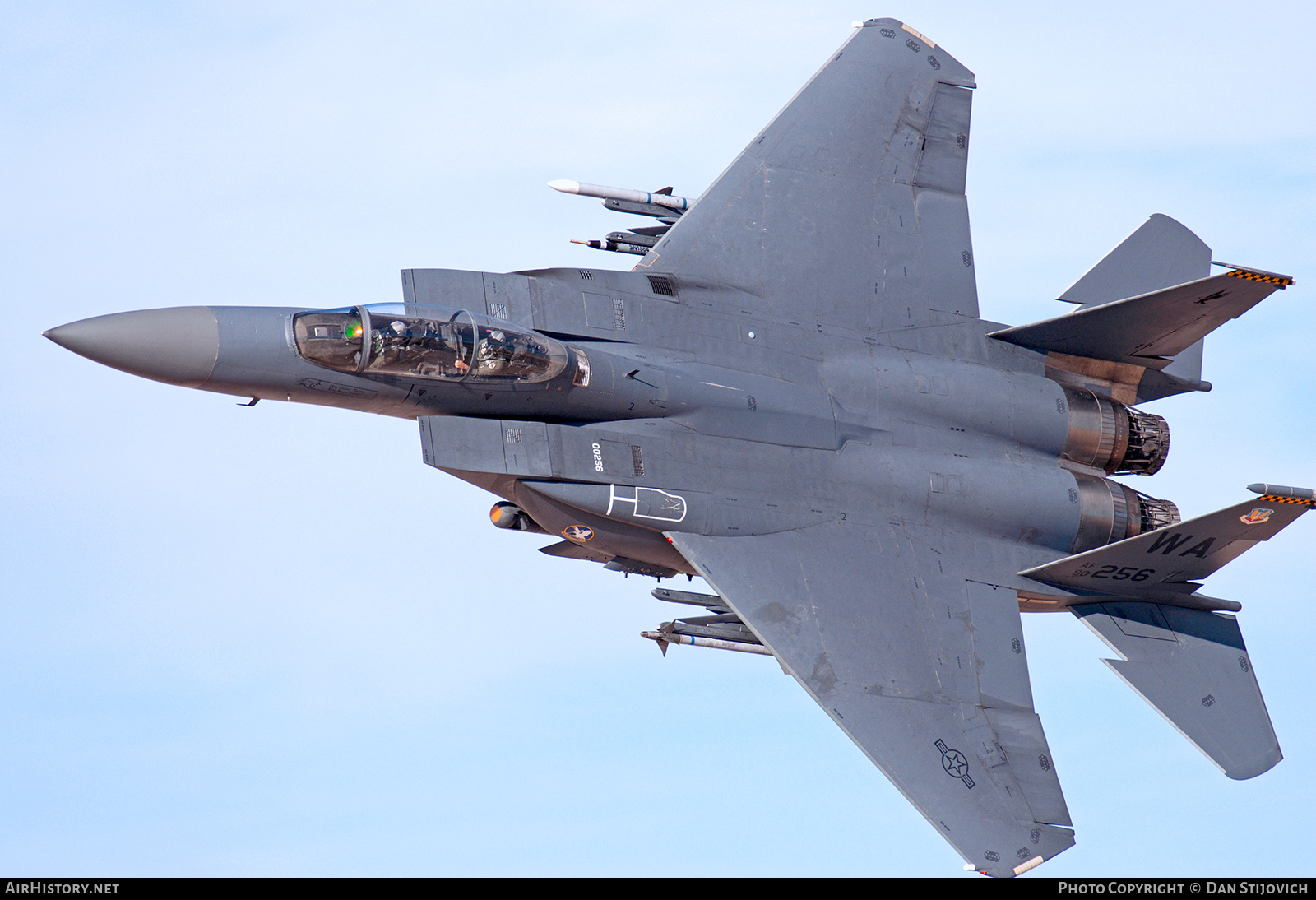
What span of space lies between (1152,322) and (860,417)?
4.03 m

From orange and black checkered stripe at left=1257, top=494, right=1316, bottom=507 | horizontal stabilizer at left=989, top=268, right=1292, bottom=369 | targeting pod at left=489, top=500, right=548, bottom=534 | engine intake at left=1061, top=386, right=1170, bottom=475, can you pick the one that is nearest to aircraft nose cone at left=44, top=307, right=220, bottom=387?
targeting pod at left=489, top=500, right=548, bottom=534

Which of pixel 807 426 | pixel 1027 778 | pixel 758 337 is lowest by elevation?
pixel 1027 778

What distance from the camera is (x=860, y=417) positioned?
1834 cm

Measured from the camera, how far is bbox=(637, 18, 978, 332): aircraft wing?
18.8 meters

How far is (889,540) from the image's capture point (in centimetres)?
1825

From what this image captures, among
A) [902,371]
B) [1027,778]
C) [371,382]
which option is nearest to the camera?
[371,382]

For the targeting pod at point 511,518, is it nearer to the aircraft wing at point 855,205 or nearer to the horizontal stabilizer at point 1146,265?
the aircraft wing at point 855,205

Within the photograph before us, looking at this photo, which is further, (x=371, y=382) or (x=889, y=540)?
(x=889, y=540)

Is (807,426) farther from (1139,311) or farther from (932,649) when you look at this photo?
(1139,311)

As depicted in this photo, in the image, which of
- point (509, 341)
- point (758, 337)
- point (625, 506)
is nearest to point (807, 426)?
point (758, 337)

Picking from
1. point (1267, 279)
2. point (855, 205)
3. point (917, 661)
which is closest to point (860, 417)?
point (917, 661)

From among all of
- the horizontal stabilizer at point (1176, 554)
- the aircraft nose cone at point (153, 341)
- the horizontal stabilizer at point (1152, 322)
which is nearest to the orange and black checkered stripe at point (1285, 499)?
the horizontal stabilizer at point (1176, 554)

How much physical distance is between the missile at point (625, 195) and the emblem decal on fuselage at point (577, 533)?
175 inches

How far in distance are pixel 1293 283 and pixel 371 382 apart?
11.0 metres
